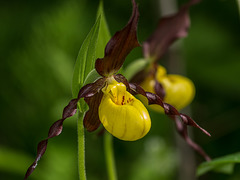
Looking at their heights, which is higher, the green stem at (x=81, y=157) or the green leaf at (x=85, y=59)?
the green leaf at (x=85, y=59)

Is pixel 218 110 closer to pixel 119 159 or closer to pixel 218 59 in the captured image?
pixel 218 59

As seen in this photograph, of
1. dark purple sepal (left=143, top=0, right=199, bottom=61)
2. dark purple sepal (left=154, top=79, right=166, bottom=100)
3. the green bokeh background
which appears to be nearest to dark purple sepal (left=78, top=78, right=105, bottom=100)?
dark purple sepal (left=154, top=79, right=166, bottom=100)

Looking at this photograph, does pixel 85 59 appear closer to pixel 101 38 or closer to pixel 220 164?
pixel 101 38

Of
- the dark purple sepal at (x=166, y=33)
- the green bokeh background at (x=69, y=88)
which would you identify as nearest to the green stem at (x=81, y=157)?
the dark purple sepal at (x=166, y=33)

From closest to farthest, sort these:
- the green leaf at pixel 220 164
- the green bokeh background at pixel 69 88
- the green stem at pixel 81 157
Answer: the green stem at pixel 81 157
the green leaf at pixel 220 164
the green bokeh background at pixel 69 88

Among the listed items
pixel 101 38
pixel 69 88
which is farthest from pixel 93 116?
pixel 69 88

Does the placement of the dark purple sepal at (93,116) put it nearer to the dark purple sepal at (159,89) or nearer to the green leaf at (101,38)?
the green leaf at (101,38)
